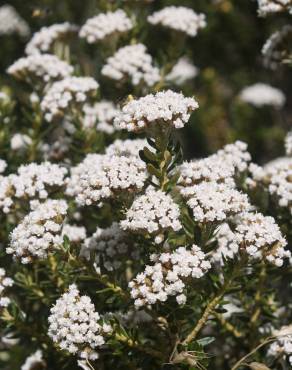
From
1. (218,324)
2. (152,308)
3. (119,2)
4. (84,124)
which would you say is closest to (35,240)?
(152,308)

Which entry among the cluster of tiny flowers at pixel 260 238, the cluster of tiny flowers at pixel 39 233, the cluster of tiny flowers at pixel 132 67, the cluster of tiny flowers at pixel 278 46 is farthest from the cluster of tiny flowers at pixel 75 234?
the cluster of tiny flowers at pixel 278 46

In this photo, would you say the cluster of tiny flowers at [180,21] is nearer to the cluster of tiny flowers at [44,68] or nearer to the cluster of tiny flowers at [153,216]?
the cluster of tiny flowers at [44,68]

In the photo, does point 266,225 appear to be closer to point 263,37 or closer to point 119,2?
point 119,2

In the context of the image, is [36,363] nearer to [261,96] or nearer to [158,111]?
[158,111]

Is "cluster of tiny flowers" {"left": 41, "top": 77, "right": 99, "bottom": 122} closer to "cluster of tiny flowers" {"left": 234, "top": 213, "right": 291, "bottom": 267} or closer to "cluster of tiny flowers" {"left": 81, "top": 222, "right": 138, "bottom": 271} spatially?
"cluster of tiny flowers" {"left": 81, "top": 222, "right": 138, "bottom": 271}

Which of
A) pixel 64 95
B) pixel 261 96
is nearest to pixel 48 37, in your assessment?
pixel 64 95
